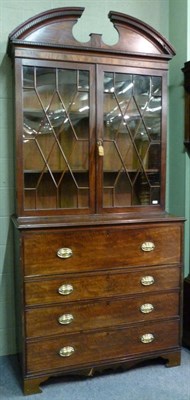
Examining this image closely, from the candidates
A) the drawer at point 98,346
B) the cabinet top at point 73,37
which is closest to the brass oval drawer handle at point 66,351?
the drawer at point 98,346

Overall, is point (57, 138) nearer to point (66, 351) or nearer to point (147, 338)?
point (66, 351)

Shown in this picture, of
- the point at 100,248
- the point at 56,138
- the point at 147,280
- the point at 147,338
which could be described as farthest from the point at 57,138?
the point at 147,338

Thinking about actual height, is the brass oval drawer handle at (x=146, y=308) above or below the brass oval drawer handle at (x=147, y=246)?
below

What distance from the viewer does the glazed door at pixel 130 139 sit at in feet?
7.79

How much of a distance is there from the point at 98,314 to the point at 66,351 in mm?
282

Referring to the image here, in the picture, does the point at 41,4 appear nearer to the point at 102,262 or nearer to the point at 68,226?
the point at 68,226

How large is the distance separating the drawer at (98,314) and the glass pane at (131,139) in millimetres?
627

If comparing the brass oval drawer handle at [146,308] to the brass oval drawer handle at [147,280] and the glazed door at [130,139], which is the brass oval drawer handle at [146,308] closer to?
the brass oval drawer handle at [147,280]

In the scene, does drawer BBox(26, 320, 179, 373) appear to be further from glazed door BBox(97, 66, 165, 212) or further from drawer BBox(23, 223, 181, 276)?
glazed door BBox(97, 66, 165, 212)

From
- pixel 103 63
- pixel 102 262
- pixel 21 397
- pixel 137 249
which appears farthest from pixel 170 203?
pixel 21 397

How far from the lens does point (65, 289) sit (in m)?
2.15

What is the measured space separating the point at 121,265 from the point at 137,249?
0.46 feet

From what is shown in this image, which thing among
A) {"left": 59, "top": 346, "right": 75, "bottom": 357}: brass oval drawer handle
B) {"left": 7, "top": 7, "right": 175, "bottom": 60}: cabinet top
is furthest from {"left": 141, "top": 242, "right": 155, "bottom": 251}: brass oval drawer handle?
{"left": 7, "top": 7, "right": 175, "bottom": 60}: cabinet top

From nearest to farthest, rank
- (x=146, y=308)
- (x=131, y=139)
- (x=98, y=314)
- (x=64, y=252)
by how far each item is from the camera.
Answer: (x=64, y=252) < (x=98, y=314) < (x=146, y=308) < (x=131, y=139)
